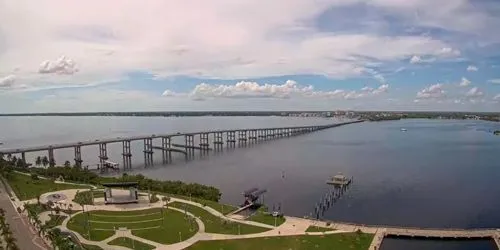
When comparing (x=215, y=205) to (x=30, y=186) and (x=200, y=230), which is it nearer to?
(x=200, y=230)

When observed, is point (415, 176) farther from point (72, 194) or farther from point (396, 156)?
point (72, 194)

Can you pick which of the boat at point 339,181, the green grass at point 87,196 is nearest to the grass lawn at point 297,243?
the green grass at point 87,196

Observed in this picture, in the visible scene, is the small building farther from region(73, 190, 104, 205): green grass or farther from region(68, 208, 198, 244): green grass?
region(68, 208, 198, 244): green grass

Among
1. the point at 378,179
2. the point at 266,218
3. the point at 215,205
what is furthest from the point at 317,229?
the point at 378,179

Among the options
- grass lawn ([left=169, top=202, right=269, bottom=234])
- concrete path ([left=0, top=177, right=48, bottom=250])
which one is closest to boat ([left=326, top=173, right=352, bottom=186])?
grass lawn ([left=169, top=202, right=269, bottom=234])

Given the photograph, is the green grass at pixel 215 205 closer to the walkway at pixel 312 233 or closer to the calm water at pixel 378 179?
the walkway at pixel 312 233
